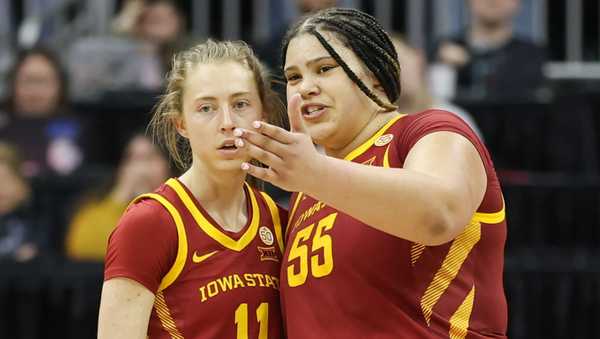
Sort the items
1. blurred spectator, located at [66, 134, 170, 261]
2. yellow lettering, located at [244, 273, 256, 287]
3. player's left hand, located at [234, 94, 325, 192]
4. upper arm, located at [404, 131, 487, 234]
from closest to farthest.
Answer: player's left hand, located at [234, 94, 325, 192] → upper arm, located at [404, 131, 487, 234] → yellow lettering, located at [244, 273, 256, 287] → blurred spectator, located at [66, 134, 170, 261]

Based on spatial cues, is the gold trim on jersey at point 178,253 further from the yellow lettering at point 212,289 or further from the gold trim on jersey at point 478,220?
the gold trim on jersey at point 478,220

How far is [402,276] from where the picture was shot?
279cm

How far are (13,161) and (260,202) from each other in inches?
125

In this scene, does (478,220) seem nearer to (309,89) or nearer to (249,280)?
(309,89)

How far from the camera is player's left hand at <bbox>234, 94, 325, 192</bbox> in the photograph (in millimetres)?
2262

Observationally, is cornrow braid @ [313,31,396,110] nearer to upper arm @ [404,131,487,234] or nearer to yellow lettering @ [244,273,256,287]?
upper arm @ [404,131,487,234]

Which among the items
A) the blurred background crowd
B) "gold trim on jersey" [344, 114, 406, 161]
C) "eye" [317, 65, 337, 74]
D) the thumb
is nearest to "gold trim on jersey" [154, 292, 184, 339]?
"gold trim on jersey" [344, 114, 406, 161]

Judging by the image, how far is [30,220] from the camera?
6000mm

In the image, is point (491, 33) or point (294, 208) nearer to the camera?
point (294, 208)

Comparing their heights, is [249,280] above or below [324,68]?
below

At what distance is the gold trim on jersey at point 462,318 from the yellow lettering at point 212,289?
68 centimetres

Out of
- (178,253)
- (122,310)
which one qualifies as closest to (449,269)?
(178,253)

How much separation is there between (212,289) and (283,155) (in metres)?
0.88

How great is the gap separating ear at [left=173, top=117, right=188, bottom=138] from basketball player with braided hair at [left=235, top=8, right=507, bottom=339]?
1.18ft
